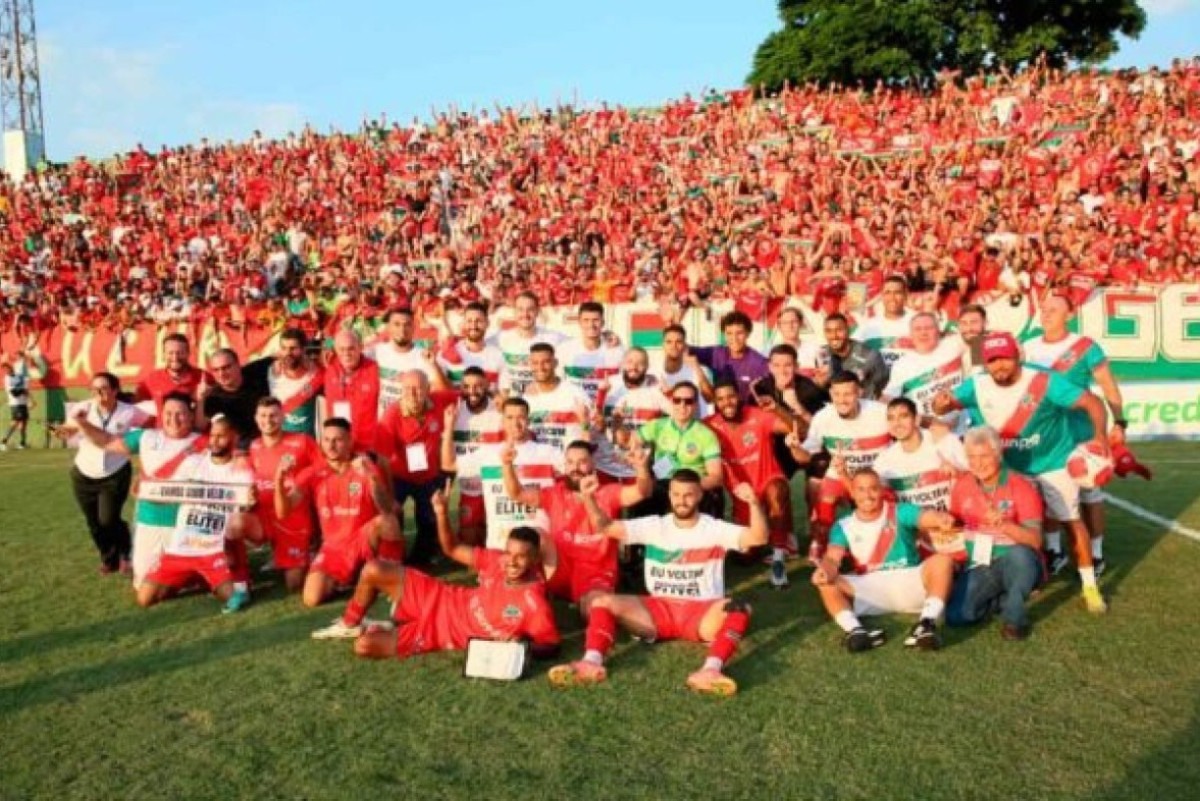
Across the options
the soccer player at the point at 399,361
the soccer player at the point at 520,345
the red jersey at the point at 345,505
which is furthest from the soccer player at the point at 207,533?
the soccer player at the point at 520,345

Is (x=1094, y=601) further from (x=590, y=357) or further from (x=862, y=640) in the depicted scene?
(x=590, y=357)

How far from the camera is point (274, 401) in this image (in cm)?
830

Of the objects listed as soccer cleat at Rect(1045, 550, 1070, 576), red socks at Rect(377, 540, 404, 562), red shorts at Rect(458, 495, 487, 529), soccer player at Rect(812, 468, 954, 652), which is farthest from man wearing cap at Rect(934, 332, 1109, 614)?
red socks at Rect(377, 540, 404, 562)

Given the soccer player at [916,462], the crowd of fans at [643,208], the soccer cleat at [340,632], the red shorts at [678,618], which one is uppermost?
the crowd of fans at [643,208]

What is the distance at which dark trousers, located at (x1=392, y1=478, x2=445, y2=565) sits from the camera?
8.84 m

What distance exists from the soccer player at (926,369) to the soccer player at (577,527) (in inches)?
99.1

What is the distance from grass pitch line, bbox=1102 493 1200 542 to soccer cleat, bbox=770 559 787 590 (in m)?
3.89

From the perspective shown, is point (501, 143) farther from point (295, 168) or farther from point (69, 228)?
point (69, 228)

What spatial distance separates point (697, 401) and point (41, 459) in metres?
14.4

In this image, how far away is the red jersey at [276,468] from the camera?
8227mm

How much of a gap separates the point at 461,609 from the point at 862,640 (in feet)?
8.04

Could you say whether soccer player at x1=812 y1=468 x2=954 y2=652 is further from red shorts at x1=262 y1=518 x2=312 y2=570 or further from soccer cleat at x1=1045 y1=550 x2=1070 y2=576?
red shorts at x1=262 y1=518 x2=312 y2=570

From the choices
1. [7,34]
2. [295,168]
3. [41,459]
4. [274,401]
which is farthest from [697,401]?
[7,34]

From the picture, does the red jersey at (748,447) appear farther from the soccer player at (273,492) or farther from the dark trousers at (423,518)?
the soccer player at (273,492)
